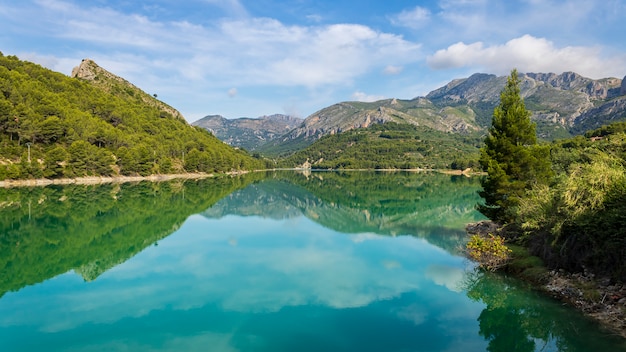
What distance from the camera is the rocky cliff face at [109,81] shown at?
530 feet

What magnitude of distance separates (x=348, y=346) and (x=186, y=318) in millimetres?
6230

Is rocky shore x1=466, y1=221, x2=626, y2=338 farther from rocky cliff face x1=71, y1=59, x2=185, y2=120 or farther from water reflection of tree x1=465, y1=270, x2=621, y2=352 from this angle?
rocky cliff face x1=71, y1=59, x2=185, y2=120

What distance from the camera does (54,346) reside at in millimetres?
11750

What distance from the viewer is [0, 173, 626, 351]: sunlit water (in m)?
12.5

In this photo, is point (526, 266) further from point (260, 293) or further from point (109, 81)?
point (109, 81)

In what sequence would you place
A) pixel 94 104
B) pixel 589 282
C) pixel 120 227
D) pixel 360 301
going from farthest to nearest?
1. pixel 94 104
2. pixel 120 227
3. pixel 360 301
4. pixel 589 282

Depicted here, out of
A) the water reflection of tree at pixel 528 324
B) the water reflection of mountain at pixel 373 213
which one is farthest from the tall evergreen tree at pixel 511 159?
the water reflection of tree at pixel 528 324

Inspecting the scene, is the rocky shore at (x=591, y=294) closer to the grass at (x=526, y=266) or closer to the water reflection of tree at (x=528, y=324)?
the grass at (x=526, y=266)

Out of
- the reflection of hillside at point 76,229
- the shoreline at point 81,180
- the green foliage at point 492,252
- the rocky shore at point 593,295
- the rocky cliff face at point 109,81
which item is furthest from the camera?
the rocky cliff face at point 109,81

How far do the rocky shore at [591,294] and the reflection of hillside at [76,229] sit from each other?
864 inches

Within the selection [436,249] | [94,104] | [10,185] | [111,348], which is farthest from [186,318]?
[94,104]

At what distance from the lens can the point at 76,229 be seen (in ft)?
108

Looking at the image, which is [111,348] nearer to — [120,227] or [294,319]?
[294,319]

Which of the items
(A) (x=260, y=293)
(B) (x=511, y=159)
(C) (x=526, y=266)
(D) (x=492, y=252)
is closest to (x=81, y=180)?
(A) (x=260, y=293)
